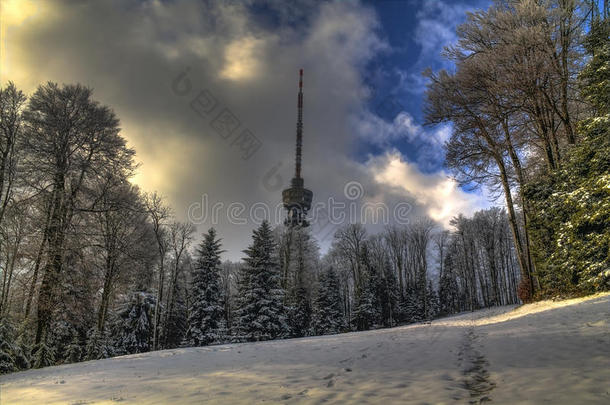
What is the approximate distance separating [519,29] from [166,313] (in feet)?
102

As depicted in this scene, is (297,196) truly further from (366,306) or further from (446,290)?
(366,306)

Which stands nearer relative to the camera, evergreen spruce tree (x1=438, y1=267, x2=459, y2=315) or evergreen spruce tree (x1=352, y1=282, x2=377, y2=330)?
evergreen spruce tree (x1=352, y1=282, x2=377, y2=330)

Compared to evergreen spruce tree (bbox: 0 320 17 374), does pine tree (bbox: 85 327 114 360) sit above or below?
below

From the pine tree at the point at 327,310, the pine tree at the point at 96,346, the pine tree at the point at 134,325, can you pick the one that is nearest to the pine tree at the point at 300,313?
the pine tree at the point at 327,310

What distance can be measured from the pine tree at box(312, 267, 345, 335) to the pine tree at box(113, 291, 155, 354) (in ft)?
48.8

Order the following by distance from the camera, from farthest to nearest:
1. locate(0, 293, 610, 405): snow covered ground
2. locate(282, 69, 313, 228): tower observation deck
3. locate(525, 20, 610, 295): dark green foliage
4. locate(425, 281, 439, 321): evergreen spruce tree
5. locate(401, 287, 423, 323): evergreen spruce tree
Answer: locate(282, 69, 313, 228): tower observation deck
locate(425, 281, 439, 321): evergreen spruce tree
locate(401, 287, 423, 323): evergreen spruce tree
locate(525, 20, 610, 295): dark green foliage
locate(0, 293, 610, 405): snow covered ground

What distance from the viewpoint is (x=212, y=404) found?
206 inches

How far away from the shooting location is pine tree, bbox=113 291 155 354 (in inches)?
931

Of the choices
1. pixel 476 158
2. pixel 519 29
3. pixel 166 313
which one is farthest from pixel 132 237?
pixel 519 29

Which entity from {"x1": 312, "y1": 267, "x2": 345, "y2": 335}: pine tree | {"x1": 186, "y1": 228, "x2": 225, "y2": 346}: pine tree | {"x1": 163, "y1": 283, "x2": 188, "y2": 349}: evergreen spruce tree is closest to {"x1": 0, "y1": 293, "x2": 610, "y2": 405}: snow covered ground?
{"x1": 186, "y1": 228, "x2": 225, "y2": 346}: pine tree

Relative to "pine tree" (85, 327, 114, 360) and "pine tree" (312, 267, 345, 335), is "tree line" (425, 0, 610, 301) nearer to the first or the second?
"pine tree" (312, 267, 345, 335)

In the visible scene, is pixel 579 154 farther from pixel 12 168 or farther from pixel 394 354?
pixel 12 168

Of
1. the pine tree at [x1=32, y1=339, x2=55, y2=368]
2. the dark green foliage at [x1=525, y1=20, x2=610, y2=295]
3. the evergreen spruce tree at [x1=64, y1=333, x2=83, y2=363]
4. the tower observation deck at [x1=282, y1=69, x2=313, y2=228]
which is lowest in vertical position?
the evergreen spruce tree at [x1=64, y1=333, x2=83, y2=363]

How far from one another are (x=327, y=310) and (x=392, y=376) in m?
26.7
